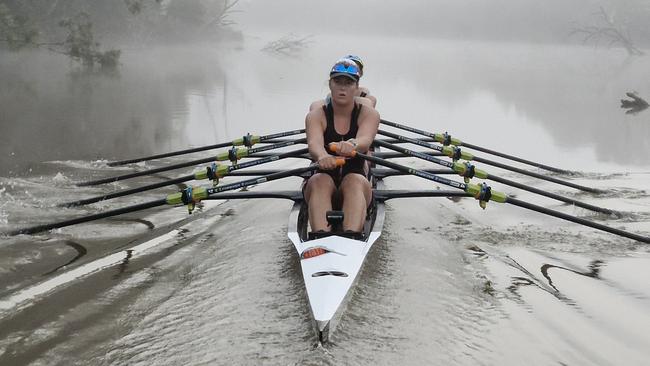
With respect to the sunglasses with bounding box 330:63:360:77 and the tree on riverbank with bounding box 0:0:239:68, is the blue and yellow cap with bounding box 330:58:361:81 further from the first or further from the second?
the tree on riverbank with bounding box 0:0:239:68

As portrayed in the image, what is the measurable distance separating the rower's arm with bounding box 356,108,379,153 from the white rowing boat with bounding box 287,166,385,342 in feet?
2.70

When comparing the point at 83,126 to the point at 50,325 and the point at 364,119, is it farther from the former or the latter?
the point at 50,325

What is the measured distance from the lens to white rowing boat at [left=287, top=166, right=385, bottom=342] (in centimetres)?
362

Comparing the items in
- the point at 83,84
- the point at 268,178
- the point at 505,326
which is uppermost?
the point at 83,84

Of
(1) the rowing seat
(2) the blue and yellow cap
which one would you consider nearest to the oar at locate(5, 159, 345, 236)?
(1) the rowing seat

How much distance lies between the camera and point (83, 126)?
498 inches

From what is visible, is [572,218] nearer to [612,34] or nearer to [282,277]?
[282,277]

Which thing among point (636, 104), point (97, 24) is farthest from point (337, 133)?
point (97, 24)

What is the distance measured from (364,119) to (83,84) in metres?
17.1

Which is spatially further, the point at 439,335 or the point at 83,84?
A: the point at 83,84

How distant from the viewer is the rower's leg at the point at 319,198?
499 centimetres

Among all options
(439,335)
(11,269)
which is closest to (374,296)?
(439,335)

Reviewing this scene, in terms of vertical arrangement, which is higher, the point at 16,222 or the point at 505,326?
the point at 16,222

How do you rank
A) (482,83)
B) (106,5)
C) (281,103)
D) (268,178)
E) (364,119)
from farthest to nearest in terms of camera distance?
(106,5) → (482,83) → (281,103) → (364,119) → (268,178)
